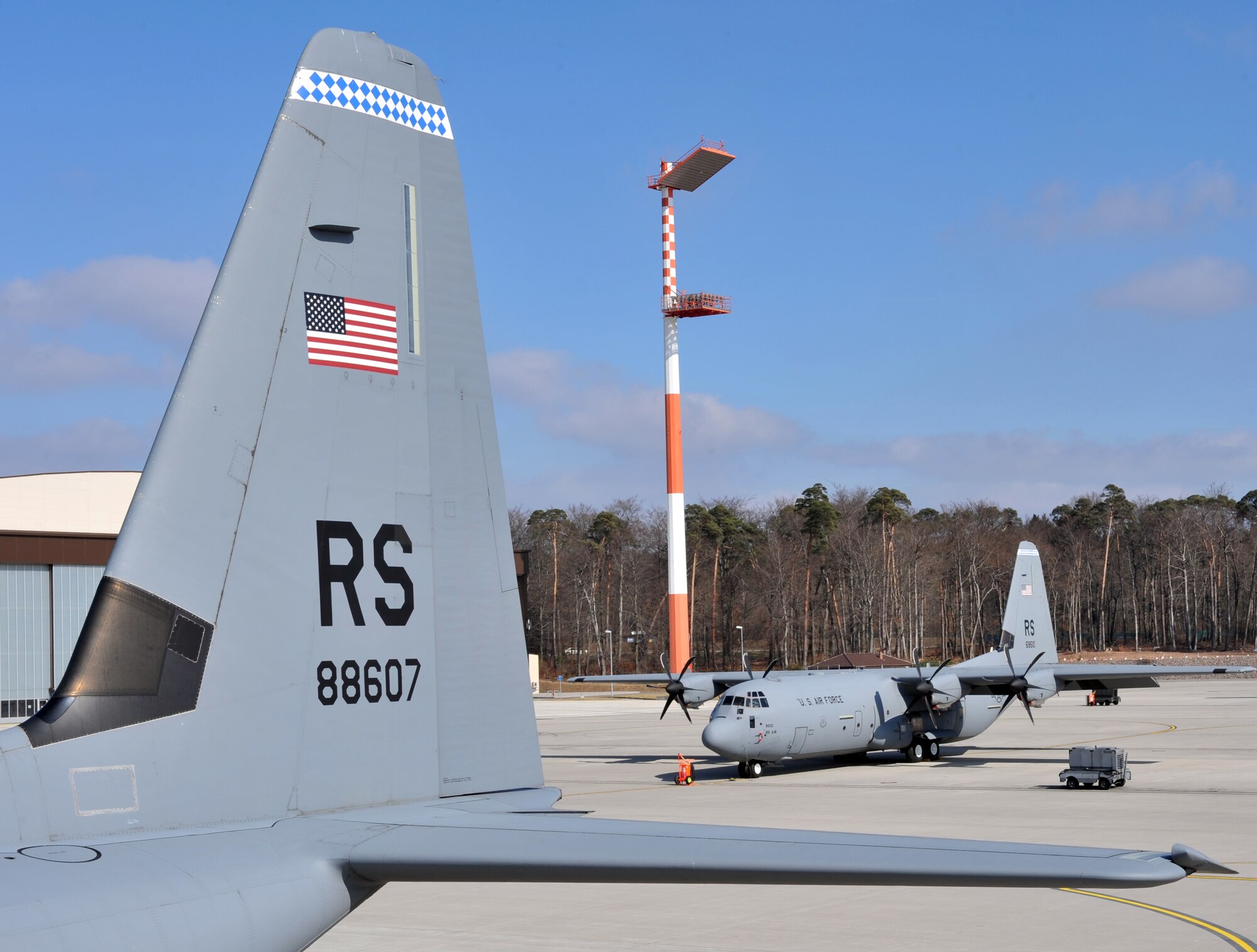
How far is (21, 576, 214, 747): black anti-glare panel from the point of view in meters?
4.76

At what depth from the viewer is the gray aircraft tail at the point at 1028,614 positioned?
32.1 meters

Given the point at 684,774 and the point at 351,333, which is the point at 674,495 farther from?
the point at 351,333

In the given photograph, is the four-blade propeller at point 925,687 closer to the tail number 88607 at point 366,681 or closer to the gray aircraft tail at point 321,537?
the gray aircraft tail at point 321,537

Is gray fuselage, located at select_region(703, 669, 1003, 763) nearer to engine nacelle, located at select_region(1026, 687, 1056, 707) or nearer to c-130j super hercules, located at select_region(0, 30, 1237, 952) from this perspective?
engine nacelle, located at select_region(1026, 687, 1056, 707)

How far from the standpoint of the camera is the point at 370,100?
6.17 meters

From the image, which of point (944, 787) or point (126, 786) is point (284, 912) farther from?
point (944, 787)

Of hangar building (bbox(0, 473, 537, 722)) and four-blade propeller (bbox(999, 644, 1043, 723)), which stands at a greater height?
hangar building (bbox(0, 473, 537, 722))

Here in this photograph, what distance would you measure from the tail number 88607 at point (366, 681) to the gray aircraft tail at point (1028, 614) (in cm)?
2825

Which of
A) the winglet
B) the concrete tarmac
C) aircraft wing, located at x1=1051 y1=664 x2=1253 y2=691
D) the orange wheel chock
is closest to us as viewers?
the winglet

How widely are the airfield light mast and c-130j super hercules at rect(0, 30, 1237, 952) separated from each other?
46.0 m

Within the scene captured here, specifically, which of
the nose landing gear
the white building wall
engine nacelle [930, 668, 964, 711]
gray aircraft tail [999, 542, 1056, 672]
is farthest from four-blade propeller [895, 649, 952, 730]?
the white building wall

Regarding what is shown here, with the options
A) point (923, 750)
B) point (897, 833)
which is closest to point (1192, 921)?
point (897, 833)

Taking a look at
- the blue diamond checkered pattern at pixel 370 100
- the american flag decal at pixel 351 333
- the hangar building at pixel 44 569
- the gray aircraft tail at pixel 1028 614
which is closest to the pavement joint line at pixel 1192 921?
the american flag decal at pixel 351 333

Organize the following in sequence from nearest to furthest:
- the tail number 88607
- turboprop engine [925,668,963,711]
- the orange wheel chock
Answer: the tail number 88607, the orange wheel chock, turboprop engine [925,668,963,711]
